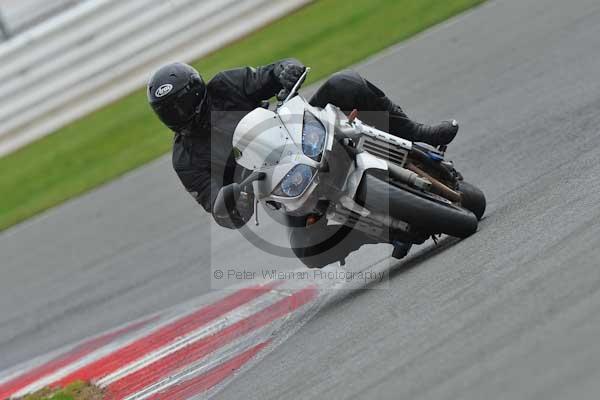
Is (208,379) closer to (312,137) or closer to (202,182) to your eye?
(202,182)

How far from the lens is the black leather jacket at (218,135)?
6199mm

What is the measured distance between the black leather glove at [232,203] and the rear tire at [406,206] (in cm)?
59

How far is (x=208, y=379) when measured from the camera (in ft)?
18.3

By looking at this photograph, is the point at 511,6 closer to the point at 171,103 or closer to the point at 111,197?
the point at 111,197

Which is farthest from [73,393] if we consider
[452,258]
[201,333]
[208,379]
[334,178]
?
[452,258]

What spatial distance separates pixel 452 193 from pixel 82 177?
6385mm

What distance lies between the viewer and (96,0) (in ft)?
40.8

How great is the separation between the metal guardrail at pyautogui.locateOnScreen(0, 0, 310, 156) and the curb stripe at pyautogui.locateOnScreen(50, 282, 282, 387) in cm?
556

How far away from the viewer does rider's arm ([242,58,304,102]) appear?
20.6ft

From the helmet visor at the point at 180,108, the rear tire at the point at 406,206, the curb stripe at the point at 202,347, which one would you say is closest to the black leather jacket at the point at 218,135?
the helmet visor at the point at 180,108

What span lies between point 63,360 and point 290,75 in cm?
301

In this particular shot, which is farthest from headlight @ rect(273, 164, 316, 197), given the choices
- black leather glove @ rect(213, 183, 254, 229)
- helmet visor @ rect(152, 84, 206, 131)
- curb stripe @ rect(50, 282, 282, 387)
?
curb stripe @ rect(50, 282, 282, 387)

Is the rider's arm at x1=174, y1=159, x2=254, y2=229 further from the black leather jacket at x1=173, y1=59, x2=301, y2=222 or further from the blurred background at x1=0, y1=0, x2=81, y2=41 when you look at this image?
the blurred background at x1=0, y1=0, x2=81, y2=41

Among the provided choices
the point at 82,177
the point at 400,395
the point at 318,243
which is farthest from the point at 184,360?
the point at 82,177
